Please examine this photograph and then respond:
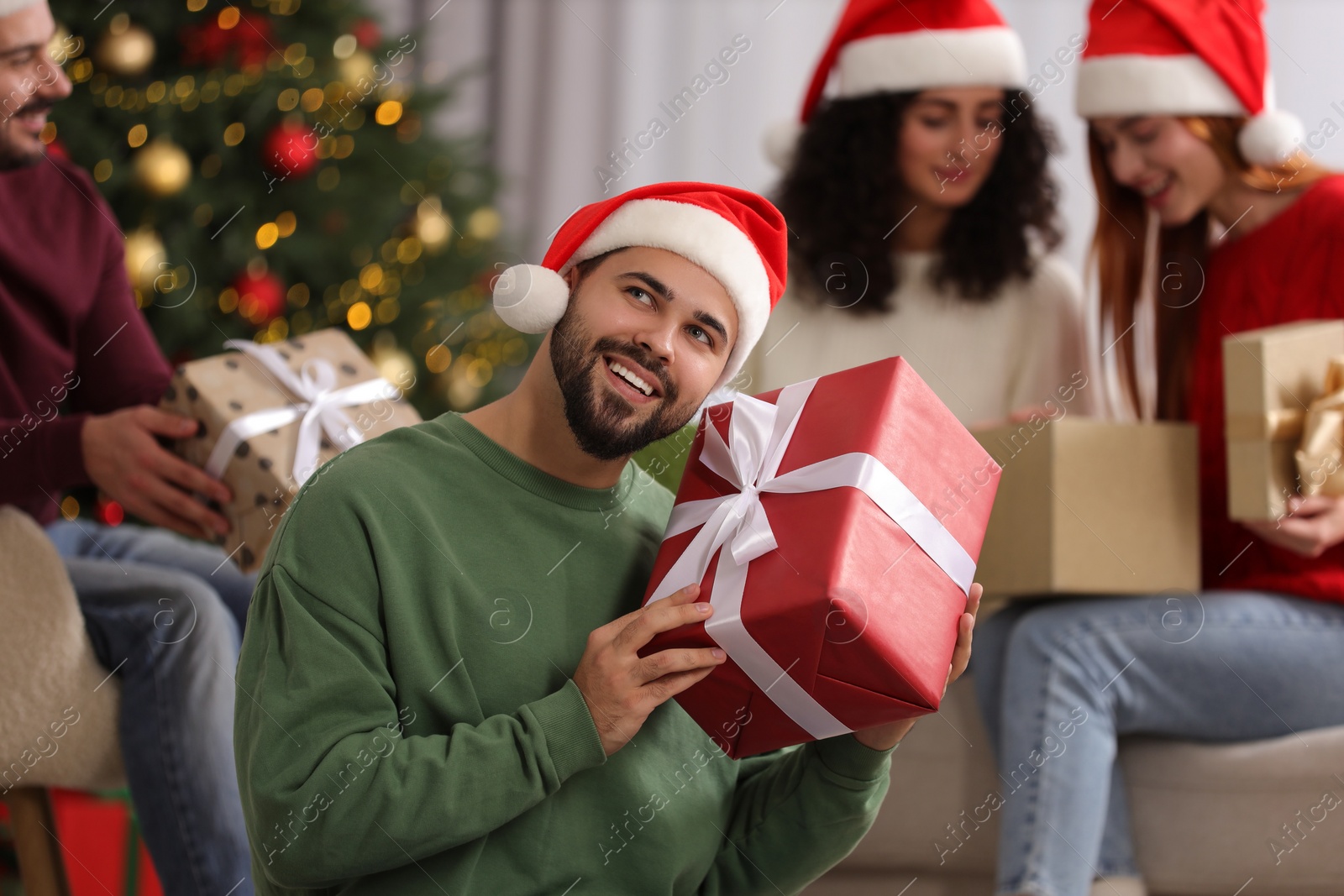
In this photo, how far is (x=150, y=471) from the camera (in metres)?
1.38

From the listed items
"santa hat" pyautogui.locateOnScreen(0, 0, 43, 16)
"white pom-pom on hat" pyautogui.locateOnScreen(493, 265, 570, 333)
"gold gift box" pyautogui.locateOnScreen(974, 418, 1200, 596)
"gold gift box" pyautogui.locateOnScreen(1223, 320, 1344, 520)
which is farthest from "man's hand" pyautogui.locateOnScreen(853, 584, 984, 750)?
"santa hat" pyautogui.locateOnScreen(0, 0, 43, 16)

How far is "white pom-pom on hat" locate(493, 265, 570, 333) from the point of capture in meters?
1.04

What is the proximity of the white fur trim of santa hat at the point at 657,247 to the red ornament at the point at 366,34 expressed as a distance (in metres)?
1.56

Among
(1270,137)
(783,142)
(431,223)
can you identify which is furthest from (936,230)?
(431,223)

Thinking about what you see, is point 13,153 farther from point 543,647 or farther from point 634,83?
point 634,83

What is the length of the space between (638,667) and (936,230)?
140 centimetres

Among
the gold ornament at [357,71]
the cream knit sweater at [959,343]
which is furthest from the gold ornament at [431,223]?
the cream knit sweater at [959,343]

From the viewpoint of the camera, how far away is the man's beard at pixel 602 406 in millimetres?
1006

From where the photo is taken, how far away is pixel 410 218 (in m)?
2.52

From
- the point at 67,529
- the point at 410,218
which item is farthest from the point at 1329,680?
the point at 410,218

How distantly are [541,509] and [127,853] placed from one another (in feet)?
2.82

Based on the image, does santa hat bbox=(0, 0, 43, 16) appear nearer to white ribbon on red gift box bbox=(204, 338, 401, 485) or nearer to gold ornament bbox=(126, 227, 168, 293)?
white ribbon on red gift box bbox=(204, 338, 401, 485)

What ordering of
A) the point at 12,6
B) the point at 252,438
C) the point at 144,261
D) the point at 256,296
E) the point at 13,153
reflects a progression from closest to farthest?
the point at 252,438 < the point at 12,6 < the point at 13,153 < the point at 144,261 < the point at 256,296

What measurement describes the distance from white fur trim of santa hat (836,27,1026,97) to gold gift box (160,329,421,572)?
41.9 inches
